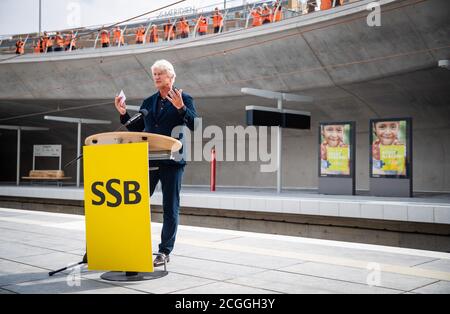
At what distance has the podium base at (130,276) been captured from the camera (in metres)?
3.67

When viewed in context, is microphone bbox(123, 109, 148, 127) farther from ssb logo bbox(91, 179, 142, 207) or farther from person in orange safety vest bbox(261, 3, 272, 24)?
person in orange safety vest bbox(261, 3, 272, 24)

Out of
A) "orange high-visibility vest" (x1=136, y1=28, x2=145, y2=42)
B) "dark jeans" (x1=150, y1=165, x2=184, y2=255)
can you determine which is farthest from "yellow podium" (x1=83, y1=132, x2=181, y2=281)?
"orange high-visibility vest" (x1=136, y1=28, x2=145, y2=42)

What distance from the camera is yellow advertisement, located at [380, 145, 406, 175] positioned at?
14055 mm

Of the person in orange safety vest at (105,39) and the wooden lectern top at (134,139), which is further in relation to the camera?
the person in orange safety vest at (105,39)

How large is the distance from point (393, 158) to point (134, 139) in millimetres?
11970

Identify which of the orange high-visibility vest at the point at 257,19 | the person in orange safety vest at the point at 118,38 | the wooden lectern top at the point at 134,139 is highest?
the person in orange safety vest at the point at 118,38

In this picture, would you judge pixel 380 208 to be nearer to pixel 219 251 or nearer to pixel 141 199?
pixel 219 251

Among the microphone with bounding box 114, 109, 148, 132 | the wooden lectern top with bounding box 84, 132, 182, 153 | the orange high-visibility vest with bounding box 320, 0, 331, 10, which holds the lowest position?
the wooden lectern top with bounding box 84, 132, 182, 153

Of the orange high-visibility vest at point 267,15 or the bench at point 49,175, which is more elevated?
the orange high-visibility vest at point 267,15

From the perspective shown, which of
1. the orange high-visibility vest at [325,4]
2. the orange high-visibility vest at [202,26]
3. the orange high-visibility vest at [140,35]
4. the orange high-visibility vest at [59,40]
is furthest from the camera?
the orange high-visibility vest at [59,40]

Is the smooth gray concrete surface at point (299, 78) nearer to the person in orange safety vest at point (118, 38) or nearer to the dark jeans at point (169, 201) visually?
the person in orange safety vest at point (118, 38)

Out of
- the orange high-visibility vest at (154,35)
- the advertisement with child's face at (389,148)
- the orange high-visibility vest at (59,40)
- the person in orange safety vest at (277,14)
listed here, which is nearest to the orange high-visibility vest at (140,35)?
the orange high-visibility vest at (154,35)
